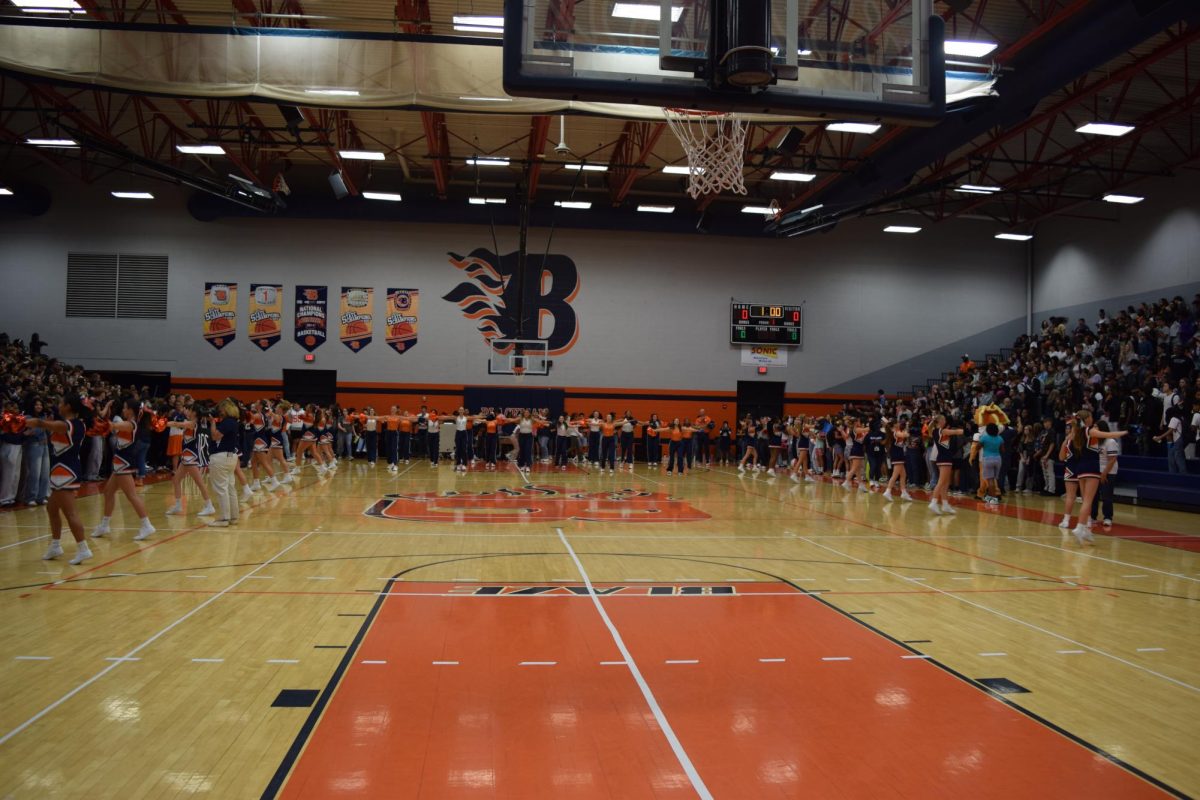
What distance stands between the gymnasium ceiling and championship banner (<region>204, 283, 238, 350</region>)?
3788 mm

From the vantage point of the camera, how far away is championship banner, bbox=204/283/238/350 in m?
27.7

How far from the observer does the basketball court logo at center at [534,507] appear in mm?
13188

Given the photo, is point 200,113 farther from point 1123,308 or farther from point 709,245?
point 1123,308

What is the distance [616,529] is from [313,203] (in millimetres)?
19843

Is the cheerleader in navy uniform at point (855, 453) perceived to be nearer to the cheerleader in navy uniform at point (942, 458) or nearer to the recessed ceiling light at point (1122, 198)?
the cheerleader in navy uniform at point (942, 458)

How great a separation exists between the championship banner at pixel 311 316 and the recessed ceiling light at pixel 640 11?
2343 cm

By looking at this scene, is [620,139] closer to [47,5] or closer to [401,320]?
[401,320]

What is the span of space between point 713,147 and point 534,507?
22.3ft

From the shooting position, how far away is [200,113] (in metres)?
22.3

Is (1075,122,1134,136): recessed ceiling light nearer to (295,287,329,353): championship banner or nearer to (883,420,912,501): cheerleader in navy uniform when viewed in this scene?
(883,420,912,501): cheerleader in navy uniform

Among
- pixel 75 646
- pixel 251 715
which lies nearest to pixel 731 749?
pixel 251 715

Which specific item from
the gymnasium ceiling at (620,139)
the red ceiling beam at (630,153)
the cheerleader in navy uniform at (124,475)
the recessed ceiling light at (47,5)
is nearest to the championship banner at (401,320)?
the gymnasium ceiling at (620,139)

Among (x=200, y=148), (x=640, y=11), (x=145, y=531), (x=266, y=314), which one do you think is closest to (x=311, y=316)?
(x=266, y=314)

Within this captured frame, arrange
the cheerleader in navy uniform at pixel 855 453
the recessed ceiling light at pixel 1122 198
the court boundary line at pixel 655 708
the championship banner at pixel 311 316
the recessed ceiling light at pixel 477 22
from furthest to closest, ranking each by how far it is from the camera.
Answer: the championship banner at pixel 311 316, the recessed ceiling light at pixel 1122 198, the cheerleader in navy uniform at pixel 855 453, the recessed ceiling light at pixel 477 22, the court boundary line at pixel 655 708
